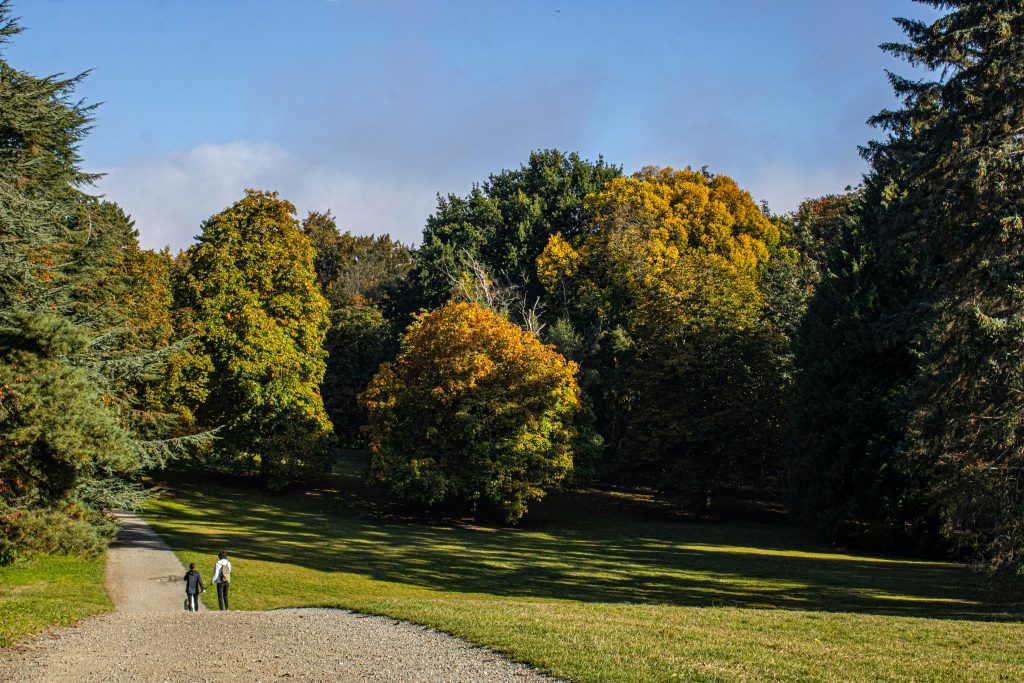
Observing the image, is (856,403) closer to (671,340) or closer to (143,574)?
(671,340)

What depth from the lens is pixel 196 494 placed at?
139 feet

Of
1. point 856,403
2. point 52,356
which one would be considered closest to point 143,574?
point 52,356

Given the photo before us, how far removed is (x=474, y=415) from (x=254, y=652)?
27543mm

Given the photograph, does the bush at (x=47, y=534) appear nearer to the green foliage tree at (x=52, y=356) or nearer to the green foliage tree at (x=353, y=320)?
the green foliage tree at (x=52, y=356)

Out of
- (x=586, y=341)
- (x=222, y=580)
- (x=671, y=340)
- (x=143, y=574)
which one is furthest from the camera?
(x=586, y=341)

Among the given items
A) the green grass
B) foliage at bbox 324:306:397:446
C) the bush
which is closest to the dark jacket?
the green grass

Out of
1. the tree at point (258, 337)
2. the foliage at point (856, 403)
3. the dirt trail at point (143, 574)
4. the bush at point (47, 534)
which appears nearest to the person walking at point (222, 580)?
the dirt trail at point (143, 574)

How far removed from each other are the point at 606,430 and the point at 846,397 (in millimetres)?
17898

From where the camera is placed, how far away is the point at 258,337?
42375mm

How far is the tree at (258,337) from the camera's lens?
4194cm

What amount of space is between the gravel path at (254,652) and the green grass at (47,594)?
48cm

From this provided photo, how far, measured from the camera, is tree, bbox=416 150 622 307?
5409 centimetres

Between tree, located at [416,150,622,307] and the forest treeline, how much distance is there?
0.23 metres

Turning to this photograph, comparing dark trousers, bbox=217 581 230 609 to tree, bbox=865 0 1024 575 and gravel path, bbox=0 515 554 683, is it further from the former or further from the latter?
tree, bbox=865 0 1024 575
